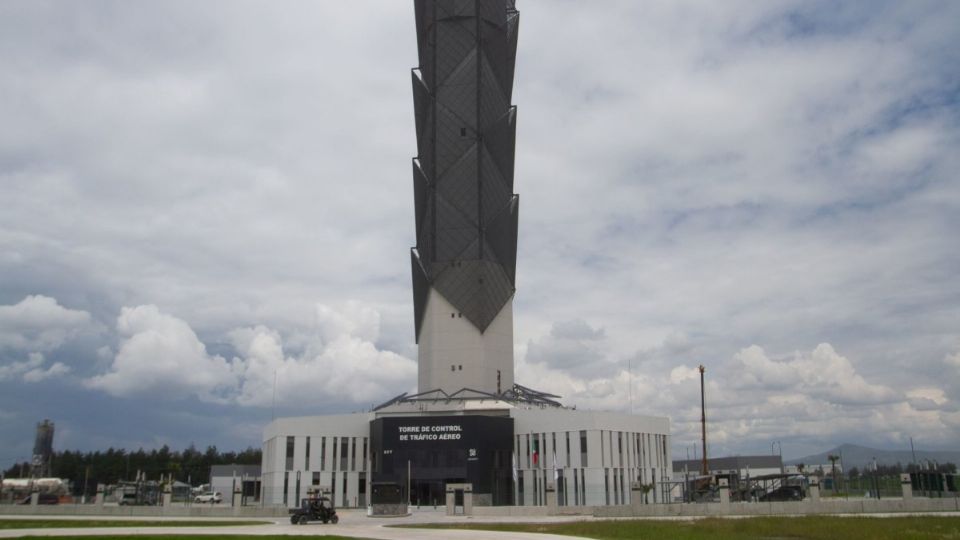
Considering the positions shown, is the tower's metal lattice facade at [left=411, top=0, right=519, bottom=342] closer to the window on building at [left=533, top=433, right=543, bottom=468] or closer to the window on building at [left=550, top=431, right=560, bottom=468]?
the window on building at [left=533, top=433, right=543, bottom=468]

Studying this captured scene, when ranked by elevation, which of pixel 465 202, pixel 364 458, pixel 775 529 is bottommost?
pixel 775 529

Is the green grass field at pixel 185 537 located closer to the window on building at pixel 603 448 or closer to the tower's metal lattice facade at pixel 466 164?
the window on building at pixel 603 448

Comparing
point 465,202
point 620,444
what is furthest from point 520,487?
point 465,202

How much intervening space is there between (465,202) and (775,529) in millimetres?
60642

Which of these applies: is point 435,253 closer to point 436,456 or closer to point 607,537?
point 436,456

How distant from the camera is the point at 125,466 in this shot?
145 metres

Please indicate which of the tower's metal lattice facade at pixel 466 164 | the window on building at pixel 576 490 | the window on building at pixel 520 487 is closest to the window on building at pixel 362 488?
the window on building at pixel 520 487

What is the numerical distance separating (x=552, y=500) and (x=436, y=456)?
76.1ft

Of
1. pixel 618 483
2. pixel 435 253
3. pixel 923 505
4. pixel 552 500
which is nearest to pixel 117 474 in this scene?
pixel 435 253

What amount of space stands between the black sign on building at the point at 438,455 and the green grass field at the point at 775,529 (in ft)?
119

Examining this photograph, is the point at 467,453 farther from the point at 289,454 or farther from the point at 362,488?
the point at 289,454

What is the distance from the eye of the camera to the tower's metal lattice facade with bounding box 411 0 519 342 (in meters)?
86.8

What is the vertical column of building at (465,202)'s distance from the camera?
86.2 meters

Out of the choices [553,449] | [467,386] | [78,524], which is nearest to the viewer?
[78,524]
